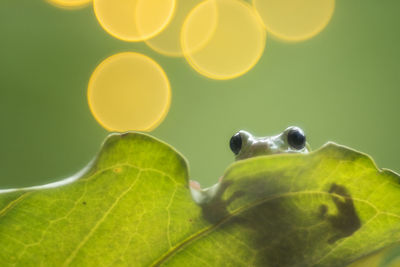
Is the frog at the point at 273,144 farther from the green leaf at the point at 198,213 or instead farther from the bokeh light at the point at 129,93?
the bokeh light at the point at 129,93

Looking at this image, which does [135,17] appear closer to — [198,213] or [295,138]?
[295,138]

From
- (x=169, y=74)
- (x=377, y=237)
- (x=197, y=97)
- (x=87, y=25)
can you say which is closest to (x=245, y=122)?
(x=197, y=97)

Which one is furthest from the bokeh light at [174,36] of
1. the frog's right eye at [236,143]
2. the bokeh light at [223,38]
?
the frog's right eye at [236,143]

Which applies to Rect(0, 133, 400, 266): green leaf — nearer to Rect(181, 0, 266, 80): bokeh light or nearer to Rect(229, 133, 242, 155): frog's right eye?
Rect(229, 133, 242, 155): frog's right eye

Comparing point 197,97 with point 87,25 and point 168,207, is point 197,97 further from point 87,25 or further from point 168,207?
point 168,207

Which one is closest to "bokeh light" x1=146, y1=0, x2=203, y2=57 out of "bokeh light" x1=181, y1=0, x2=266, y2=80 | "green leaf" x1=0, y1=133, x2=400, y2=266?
"bokeh light" x1=181, y1=0, x2=266, y2=80

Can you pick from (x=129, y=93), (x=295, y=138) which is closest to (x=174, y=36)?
(x=129, y=93)
